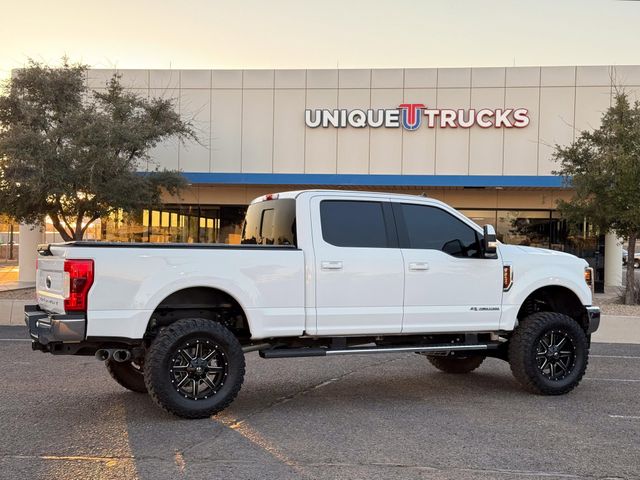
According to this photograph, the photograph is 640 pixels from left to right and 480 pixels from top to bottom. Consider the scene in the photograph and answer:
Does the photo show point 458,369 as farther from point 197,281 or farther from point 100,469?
point 100,469

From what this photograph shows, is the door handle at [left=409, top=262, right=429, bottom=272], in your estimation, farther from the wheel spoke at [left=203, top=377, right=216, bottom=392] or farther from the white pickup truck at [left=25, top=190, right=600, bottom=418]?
the wheel spoke at [left=203, top=377, right=216, bottom=392]

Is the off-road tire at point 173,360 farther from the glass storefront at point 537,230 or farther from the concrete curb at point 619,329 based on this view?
the glass storefront at point 537,230

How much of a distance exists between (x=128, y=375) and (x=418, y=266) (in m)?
3.30

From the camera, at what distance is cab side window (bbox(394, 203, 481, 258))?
726 cm

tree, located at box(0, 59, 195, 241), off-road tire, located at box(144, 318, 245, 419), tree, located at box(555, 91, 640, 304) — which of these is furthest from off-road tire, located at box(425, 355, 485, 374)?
tree, located at box(0, 59, 195, 241)

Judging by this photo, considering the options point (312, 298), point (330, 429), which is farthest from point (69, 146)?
Answer: point (330, 429)

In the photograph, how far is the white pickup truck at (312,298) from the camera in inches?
238

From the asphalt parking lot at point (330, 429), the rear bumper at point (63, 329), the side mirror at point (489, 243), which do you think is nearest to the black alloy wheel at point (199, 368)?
the asphalt parking lot at point (330, 429)

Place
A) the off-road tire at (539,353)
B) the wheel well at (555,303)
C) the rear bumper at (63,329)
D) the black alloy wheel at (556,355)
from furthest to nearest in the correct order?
1. the wheel well at (555,303)
2. the black alloy wheel at (556,355)
3. the off-road tire at (539,353)
4. the rear bumper at (63,329)

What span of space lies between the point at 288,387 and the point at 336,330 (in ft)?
4.81

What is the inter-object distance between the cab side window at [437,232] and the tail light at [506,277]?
0.38 meters

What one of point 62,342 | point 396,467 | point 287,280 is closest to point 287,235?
point 287,280

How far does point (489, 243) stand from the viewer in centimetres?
718

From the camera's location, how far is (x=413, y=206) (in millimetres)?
7406
